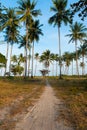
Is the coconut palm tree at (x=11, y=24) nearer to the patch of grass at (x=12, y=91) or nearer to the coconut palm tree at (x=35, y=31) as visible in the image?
the coconut palm tree at (x=35, y=31)

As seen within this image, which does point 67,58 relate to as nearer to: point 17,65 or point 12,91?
point 17,65

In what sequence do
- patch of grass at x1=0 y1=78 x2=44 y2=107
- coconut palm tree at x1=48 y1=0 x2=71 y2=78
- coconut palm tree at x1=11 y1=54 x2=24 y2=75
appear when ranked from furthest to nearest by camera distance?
coconut palm tree at x1=11 y1=54 x2=24 y2=75 < coconut palm tree at x1=48 y1=0 x2=71 y2=78 < patch of grass at x1=0 y1=78 x2=44 y2=107

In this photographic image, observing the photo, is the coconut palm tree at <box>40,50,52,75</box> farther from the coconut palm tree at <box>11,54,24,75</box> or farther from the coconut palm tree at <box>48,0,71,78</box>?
the coconut palm tree at <box>48,0,71,78</box>

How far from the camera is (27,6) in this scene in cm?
5672

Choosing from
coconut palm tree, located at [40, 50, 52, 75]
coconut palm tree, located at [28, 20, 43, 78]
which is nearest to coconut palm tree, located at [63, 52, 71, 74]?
coconut palm tree, located at [40, 50, 52, 75]

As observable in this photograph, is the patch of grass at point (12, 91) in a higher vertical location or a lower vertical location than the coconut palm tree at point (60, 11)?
lower

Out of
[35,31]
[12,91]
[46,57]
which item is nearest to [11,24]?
[35,31]

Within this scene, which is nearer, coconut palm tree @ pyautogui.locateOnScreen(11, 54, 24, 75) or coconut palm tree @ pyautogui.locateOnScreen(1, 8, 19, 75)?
coconut palm tree @ pyautogui.locateOnScreen(1, 8, 19, 75)

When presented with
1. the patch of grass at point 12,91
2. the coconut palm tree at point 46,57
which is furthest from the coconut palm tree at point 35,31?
the coconut palm tree at point 46,57

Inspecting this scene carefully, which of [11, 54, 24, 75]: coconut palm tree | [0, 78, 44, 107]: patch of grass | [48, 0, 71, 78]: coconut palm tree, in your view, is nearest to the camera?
[0, 78, 44, 107]: patch of grass

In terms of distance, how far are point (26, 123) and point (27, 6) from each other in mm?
50597

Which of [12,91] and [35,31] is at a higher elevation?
[35,31]

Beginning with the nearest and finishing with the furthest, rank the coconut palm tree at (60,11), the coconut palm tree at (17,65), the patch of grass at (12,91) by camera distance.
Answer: the patch of grass at (12,91)
the coconut palm tree at (60,11)
the coconut palm tree at (17,65)

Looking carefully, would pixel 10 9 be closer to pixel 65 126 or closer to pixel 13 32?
pixel 13 32
